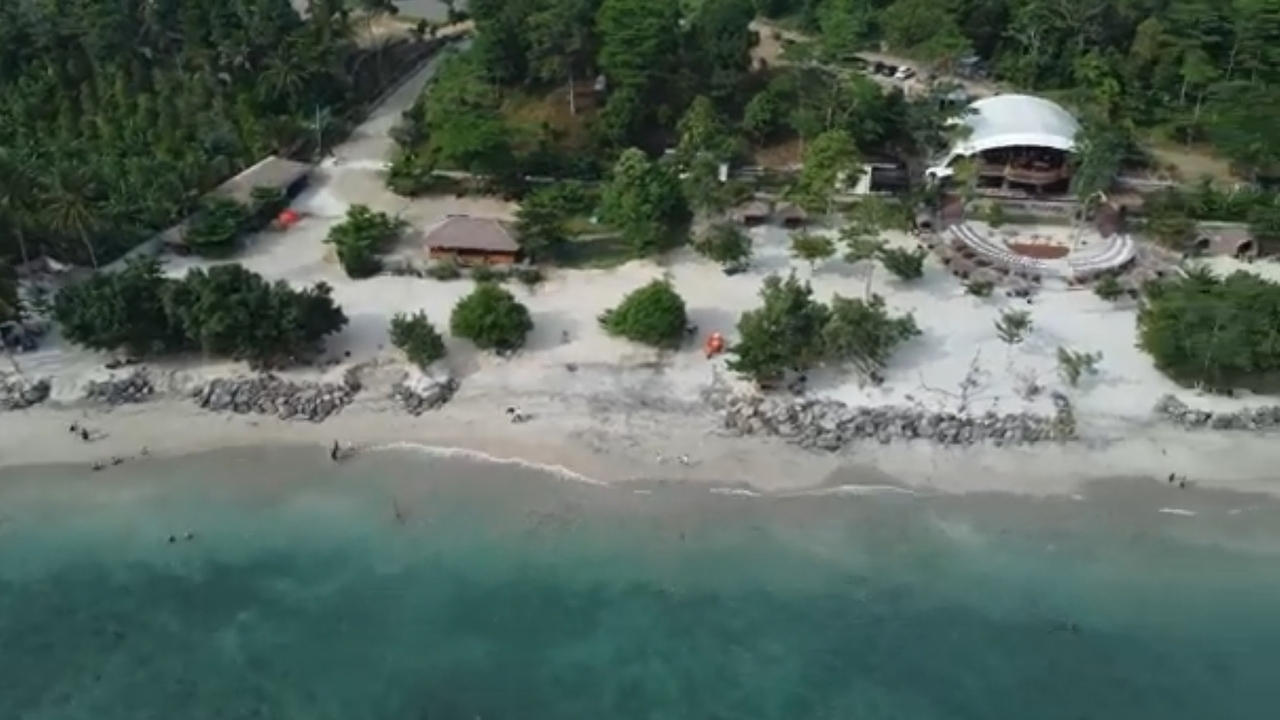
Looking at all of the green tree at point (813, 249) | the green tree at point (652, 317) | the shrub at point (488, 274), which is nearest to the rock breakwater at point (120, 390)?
the shrub at point (488, 274)

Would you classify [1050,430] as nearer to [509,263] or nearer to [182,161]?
[509,263]

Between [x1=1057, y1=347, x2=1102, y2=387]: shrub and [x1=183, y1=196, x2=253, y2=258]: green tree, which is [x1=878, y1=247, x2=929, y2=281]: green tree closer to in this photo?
[x1=1057, y1=347, x2=1102, y2=387]: shrub

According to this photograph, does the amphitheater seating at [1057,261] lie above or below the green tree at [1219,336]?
above

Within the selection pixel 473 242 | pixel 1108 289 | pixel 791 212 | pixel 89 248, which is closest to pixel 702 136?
pixel 791 212

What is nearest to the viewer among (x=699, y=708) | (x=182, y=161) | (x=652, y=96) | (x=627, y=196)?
(x=699, y=708)

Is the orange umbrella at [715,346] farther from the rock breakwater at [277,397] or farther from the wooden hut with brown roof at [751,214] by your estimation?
the rock breakwater at [277,397]

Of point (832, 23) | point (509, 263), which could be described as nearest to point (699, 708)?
point (509, 263)

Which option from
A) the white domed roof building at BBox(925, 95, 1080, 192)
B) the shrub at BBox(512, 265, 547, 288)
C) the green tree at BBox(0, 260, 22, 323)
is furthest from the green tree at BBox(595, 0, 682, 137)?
the green tree at BBox(0, 260, 22, 323)
